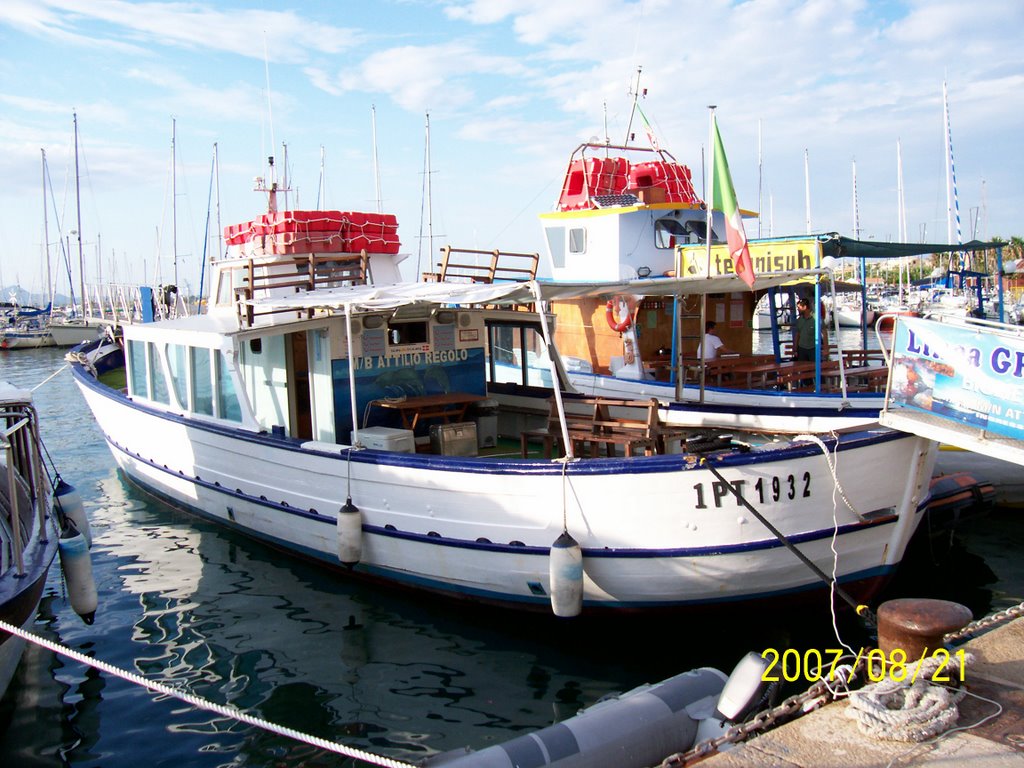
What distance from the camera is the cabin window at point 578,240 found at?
1672 centimetres

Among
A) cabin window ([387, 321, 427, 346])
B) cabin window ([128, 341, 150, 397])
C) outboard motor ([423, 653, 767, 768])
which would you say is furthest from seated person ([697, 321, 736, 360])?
outboard motor ([423, 653, 767, 768])

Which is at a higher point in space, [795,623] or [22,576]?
[22,576]

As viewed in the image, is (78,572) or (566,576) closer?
(566,576)

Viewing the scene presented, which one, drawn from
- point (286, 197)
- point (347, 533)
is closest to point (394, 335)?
point (347, 533)

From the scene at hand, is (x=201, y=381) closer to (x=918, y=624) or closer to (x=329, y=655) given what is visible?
(x=329, y=655)

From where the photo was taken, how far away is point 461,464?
8.38 m

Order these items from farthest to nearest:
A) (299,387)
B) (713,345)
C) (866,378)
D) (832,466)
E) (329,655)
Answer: (713,345) < (866,378) < (299,387) < (329,655) < (832,466)

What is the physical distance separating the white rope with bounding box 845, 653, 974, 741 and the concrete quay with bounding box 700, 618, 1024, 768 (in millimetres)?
48

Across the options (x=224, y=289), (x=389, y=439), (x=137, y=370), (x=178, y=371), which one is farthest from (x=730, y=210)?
(x=137, y=370)

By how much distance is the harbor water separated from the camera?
6.99 meters

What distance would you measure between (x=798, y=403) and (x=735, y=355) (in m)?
3.49

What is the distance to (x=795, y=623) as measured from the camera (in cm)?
866

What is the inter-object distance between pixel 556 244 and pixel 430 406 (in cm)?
764

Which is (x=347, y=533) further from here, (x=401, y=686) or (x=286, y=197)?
(x=286, y=197)
